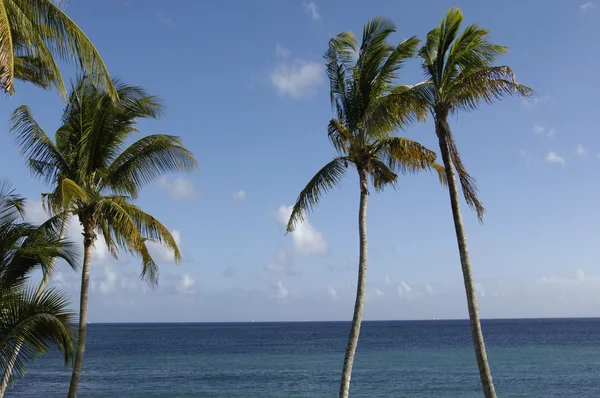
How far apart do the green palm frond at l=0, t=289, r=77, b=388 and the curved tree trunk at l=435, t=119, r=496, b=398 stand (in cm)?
671

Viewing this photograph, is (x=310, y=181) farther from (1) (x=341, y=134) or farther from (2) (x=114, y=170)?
(2) (x=114, y=170)

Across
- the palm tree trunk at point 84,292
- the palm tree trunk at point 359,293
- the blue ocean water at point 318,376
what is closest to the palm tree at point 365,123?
the palm tree trunk at point 359,293

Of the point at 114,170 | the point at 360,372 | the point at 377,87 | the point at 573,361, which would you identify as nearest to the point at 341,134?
the point at 377,87

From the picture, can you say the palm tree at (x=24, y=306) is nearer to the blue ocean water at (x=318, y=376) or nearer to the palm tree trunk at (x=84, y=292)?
the palm tree trunk at (x=84, y=292)

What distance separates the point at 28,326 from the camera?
Result: 8398 mm

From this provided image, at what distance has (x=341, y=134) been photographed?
1357cm

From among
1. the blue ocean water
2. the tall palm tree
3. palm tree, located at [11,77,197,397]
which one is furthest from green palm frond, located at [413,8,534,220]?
the blue ocean water

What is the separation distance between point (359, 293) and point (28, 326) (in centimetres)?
699

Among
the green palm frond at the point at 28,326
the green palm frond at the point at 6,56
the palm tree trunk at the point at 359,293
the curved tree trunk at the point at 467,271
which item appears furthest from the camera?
the palm tree trunk at the point at 359,293

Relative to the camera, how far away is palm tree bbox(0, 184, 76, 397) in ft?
27.3

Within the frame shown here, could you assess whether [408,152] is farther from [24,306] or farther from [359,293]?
[24,306]

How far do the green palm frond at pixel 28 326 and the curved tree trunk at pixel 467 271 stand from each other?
6.71 metres

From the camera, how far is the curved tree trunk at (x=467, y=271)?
10.2 meters

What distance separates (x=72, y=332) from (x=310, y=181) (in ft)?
22.2
